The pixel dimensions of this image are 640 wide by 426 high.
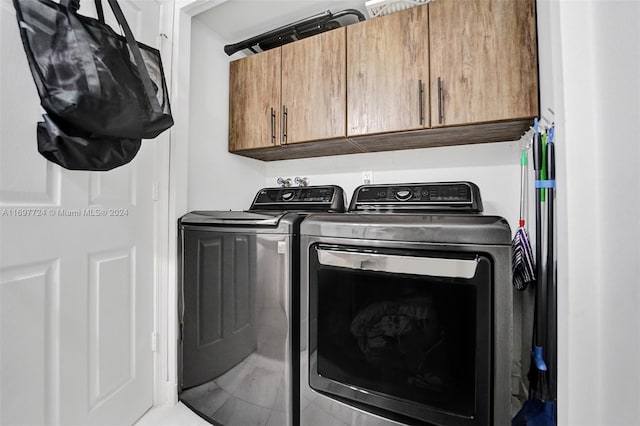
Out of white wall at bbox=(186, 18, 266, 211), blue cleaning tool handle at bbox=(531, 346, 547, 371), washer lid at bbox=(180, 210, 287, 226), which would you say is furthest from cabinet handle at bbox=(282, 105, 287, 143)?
blue cleaning tool handle at bbox=(531, 346, 547, 371)

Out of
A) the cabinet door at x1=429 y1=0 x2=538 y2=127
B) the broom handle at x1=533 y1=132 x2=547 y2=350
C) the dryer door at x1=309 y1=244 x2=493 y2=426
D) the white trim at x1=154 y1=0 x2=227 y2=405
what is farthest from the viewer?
the white trim at x1=154 y1=0 x2=227 y2=405

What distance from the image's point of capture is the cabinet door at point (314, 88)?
5.00 ft

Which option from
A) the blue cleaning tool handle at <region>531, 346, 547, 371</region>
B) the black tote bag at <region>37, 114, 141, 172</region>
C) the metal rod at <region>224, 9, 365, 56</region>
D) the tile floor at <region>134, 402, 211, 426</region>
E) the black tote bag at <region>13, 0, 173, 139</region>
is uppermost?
the metal rod at <region>224, 9, 365, 56</region>

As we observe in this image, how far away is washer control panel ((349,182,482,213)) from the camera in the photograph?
4.44ft

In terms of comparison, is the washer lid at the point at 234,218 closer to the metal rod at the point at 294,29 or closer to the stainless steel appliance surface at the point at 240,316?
the stainless steel appliance surface at the point at 240,316

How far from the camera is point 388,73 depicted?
4.59ft

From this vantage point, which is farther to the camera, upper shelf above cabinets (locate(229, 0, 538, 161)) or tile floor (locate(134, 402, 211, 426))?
tile floor (locate(134, 402, 211, 426))

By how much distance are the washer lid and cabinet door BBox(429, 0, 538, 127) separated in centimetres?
92

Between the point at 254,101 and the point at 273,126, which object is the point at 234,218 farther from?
the point at 254,101

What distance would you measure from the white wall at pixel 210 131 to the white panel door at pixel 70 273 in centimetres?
25

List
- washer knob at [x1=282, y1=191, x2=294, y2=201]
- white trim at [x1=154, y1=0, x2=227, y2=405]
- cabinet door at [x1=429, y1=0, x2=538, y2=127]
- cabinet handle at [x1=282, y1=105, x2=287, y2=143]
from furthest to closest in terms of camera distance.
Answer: washer knob at [x1=282, y1=191, x2=294, y2=201] → cabinet handle at [x1=282, y1=105, x2=287, y2=143] → white trim at [x1=154, y1=0, x2=227, y2=405] → cabinet door at [x1=429, y1=0, x2=538, y2=127]

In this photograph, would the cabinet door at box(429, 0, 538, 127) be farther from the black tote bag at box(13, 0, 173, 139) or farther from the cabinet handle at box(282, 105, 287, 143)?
the black tote bag at box(13, 0, 173, 139)

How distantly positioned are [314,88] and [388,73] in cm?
44

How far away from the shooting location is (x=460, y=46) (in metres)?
1.26
